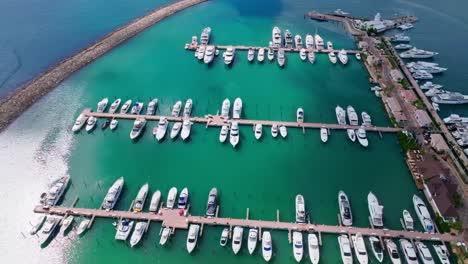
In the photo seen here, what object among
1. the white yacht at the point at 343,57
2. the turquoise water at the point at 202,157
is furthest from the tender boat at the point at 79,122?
the white yacht at the point at 343,57

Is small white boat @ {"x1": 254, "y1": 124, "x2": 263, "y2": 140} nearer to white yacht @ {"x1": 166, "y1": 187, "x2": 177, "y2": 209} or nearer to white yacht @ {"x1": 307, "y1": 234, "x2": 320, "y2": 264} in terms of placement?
white yacht @ {"x1": 166, "y1": 187, "x2": 177, "y2": 209}

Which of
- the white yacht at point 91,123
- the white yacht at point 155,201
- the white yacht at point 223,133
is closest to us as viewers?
the white yacht at point 155,201

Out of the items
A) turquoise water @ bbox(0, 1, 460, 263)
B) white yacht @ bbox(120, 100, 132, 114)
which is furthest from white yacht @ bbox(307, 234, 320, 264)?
white yacht @ bbox(120, 100, 132, 114)

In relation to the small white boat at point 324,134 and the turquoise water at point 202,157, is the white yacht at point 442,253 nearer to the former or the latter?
the turquoise water at point 202,157

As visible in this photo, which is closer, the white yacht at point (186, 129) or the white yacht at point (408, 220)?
the white yacht at point (408, 220)

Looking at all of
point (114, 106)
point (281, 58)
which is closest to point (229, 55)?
point (281, 58)

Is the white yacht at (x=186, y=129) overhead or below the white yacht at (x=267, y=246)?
overhead

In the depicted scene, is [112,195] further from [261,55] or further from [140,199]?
[261,55]

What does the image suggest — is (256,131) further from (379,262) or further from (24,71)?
(24,71)
